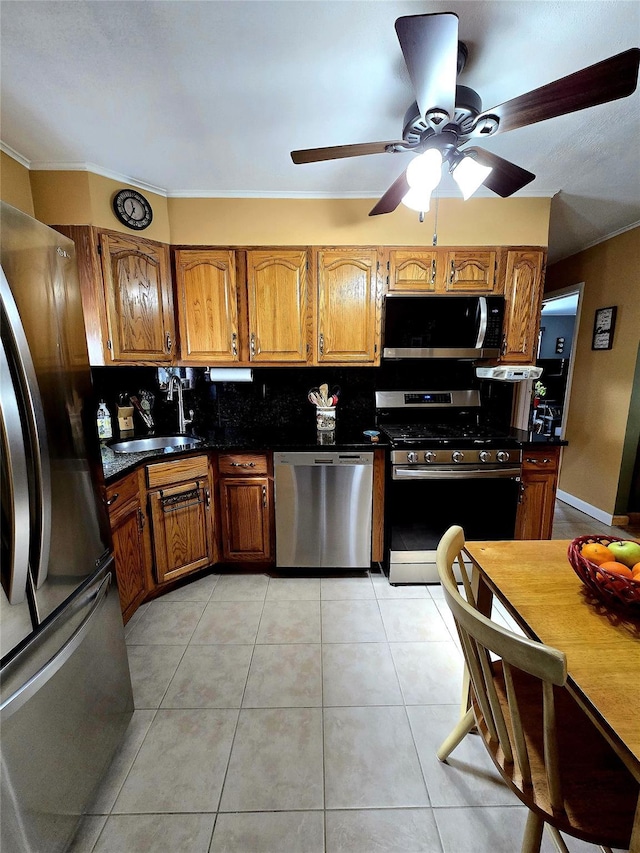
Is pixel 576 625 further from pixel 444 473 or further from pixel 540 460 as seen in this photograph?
pixel 540 460

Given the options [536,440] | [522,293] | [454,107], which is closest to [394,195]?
[454,107]

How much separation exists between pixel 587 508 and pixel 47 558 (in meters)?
4.31

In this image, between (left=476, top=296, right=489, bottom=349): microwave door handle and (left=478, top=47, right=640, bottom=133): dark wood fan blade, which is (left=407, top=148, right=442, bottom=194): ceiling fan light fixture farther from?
(left=476, top=296, right=489, bottom=349): microwave door handle

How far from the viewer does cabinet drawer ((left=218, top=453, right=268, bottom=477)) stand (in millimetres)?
2340

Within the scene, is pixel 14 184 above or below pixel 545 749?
above

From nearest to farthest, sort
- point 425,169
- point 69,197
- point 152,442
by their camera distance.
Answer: point 425,169 → point 69,197 → point 152,442

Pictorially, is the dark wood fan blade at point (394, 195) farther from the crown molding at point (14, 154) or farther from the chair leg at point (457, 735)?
the chair leg at point (457, 735)

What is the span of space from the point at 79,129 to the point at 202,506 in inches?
83.0

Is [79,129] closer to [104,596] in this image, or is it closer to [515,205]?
[104,596]

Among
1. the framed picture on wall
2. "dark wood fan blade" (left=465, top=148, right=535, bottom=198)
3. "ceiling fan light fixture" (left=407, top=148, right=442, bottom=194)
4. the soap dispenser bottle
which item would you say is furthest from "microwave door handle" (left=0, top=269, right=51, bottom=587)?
the framed picture on wall

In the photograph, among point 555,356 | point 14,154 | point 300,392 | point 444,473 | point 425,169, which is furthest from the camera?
point 555,356

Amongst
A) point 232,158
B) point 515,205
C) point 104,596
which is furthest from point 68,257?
point 515,205

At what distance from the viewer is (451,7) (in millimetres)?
1139

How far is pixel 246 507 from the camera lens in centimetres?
241
